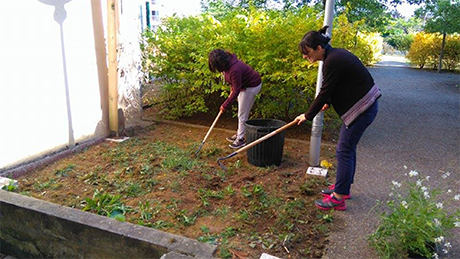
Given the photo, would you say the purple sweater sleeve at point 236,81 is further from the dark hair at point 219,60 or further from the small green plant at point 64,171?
the small green plant at point 64,171

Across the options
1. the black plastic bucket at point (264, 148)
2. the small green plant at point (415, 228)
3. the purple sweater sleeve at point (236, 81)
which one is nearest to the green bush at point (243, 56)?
the purple sweater sleeve at point (236, 81)

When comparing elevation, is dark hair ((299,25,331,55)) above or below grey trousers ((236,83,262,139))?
above

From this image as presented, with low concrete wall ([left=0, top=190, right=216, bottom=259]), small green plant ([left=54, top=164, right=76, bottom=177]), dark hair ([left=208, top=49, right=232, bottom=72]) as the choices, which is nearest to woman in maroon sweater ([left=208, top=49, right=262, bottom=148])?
dark hair ([left=208, top=49, right=232, bottom=72])

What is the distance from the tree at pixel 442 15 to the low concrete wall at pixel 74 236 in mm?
15588

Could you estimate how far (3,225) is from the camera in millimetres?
2922

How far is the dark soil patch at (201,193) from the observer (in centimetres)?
285

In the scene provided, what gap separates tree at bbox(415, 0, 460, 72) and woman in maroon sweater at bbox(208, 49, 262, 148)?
12.9 m

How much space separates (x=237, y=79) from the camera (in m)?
4.53

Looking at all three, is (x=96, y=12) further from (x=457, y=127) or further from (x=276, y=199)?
(x=457, y=127)

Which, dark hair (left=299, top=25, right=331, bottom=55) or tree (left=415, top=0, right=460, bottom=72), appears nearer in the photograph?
dark hair (left=299, top=25, right=331, bottom=55)

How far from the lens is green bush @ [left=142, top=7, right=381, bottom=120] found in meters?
5.29

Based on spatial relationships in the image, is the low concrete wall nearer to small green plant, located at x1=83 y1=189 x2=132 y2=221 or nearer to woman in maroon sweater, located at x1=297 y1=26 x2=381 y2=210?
small green plant, located at x1=83 y1=189 x2=132 y2=221

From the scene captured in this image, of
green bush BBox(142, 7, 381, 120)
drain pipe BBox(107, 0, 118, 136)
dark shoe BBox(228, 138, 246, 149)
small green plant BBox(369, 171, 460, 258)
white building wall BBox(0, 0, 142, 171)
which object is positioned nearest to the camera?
small green plant BBox(369, 171, 460, 258)

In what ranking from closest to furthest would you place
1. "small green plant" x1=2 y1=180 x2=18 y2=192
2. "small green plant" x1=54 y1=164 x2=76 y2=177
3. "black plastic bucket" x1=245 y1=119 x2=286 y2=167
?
"small green plant" x1=2 y1=180 x2=18 y2=192 → "small green plant" x1=54 y1=164 x2=76 y2=177 → "black plastic bucket" x1=245 y1=119 x2=286 y2=167
